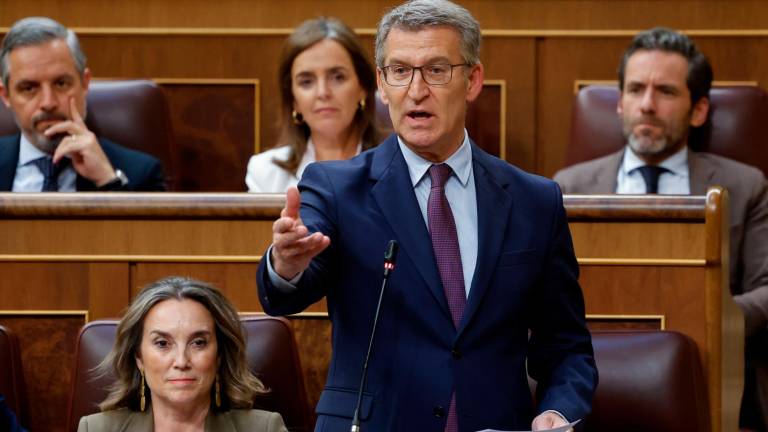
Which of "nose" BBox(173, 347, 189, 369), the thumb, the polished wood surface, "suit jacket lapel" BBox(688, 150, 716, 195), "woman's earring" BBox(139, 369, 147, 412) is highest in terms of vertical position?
"suit jacket lapel" BBox(688, 150, 716, 195)

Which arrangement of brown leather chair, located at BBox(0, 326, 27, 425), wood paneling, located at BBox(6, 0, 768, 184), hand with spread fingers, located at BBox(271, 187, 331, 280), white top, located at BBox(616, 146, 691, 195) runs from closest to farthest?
hand with spread fingers, located at BBox(271, 187, 331, 280)
brown leather chair, located at BBox(0, 326, 27, 425)
white top, located at BBox(616, 146, 691, 195)
wood paneling, located at BBox(6, 0, 768, 184)

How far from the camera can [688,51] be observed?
181cm

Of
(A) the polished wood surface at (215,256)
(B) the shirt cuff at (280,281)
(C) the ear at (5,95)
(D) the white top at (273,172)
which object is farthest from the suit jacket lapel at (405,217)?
(C) the ear at (5,95)

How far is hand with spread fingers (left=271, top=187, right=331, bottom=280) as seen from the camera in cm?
84

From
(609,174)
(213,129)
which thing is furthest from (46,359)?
(609,174)

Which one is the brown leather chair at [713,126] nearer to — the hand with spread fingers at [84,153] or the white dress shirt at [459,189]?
the hand with spread fingers at [84,153]

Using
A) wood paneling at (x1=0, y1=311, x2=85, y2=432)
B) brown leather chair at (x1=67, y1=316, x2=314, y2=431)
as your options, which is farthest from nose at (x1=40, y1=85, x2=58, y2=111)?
brown leather chair at (x1=67, y1=316, x2=314, y2=431)

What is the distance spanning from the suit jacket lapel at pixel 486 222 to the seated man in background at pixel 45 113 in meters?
0.83

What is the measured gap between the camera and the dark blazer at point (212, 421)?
119cm

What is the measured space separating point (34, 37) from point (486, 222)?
38.7 inches

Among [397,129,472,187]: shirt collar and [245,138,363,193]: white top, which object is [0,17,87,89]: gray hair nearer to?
[245,138,363,193]: white top

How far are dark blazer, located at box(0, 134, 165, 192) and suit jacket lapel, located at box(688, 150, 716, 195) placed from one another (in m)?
0.73

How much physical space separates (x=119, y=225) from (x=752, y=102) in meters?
0.95

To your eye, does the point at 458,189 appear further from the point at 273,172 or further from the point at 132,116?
the point at 132,116
